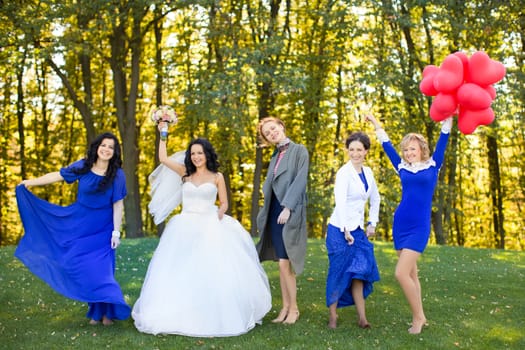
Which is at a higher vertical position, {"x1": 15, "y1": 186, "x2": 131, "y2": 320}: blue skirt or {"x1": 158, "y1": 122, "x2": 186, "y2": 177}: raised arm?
{"x1": 158, "y1": 122, "x2": 186, "y2": 177}: raised arm

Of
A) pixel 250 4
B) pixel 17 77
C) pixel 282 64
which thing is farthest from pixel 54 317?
pixel 17 77

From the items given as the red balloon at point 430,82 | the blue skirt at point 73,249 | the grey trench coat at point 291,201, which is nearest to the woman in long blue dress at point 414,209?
the red balloon at point 430,82

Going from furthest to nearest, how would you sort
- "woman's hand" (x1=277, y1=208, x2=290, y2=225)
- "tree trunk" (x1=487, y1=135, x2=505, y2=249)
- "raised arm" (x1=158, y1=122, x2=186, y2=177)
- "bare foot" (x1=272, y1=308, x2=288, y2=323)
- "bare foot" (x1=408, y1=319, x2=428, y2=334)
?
"tree trunk" (x1=487, y1=135, x2=505, y2=249) → "raised arm" (x1=158, y1=122, x2=186, y2=177) → "bare foot" (x1=272, y1=308, x2=288, y2=323) → "woman's hand" (x1=277, y1=208, x2=290, y2=225) → "bare foot" (x1=408, y1=319, x2=428, y2=334)

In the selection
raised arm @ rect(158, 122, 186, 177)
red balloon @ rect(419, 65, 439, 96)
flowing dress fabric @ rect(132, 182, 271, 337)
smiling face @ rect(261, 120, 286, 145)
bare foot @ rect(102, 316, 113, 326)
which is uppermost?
red balloon @ rect(419, 65, 439, 96)

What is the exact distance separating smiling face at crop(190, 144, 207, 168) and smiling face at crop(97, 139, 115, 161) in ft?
3.11

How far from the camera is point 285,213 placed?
23.2 feet

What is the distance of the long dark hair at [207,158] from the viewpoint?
24.3ft

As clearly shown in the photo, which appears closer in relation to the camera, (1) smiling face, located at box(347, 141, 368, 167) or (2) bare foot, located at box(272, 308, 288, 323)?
→ (1) smiling face, located at box(347, 141, 368, 167)

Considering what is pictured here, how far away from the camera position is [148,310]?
266 inches

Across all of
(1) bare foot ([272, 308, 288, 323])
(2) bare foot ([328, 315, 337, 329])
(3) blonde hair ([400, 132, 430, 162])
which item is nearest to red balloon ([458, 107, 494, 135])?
(3) blonde hair ([400, 132, 430, 162])

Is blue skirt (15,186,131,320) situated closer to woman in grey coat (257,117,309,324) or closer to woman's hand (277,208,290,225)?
woman in grey coat (257,117,309,324)

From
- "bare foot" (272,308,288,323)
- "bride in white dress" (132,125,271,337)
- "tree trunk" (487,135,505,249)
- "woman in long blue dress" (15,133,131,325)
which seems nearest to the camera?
"bride in white dress" (132,125,271,337)

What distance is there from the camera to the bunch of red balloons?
6605 mm

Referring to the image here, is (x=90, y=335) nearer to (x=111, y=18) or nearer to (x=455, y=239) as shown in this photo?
(x=111, y=18)
